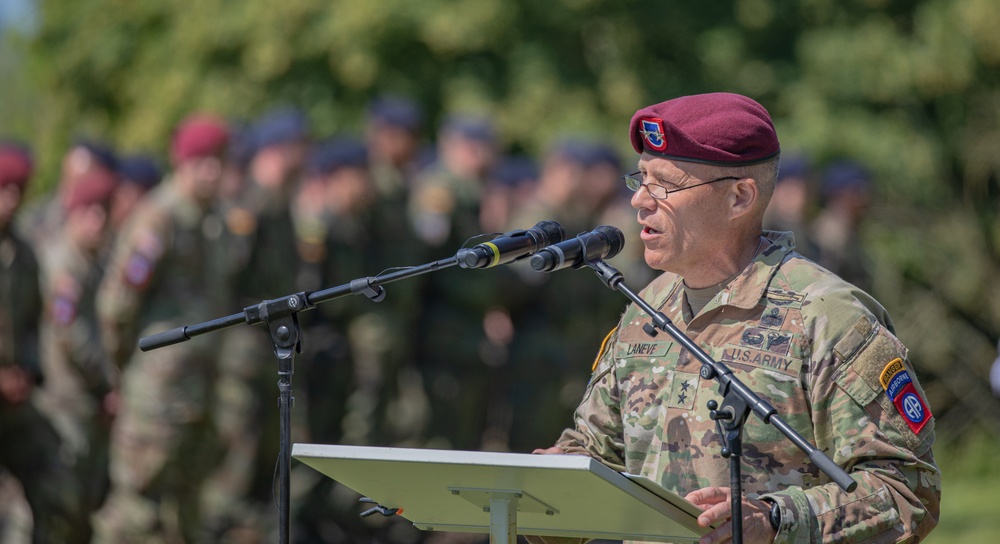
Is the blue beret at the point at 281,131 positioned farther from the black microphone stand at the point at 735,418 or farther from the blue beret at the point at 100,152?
Answer: the black microphone stand at the point at 735,418

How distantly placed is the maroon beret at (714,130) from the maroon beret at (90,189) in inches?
227

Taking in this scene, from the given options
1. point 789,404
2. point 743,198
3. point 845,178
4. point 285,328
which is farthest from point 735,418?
point 845,178

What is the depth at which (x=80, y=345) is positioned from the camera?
27.6 feet

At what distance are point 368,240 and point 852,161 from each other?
695cm

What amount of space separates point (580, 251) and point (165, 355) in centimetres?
525

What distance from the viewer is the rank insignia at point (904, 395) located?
3.35 metres

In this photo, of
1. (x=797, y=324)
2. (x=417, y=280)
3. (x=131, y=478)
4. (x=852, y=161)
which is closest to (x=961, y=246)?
(x=852, y=161)

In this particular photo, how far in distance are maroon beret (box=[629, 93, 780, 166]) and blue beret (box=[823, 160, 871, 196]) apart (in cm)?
1070

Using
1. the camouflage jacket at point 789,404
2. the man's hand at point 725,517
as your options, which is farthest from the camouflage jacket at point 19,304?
the man's hand at point 725,517

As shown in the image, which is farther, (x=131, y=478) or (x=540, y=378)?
(x=540, y=378)

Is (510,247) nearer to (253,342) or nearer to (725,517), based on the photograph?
(725,517)

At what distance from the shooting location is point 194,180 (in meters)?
8.53

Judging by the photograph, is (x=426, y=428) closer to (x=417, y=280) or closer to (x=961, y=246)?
(x=417, y=280)

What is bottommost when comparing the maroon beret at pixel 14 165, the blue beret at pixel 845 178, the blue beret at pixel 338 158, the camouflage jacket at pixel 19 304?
the camouflage jacket at pixel 19 304
